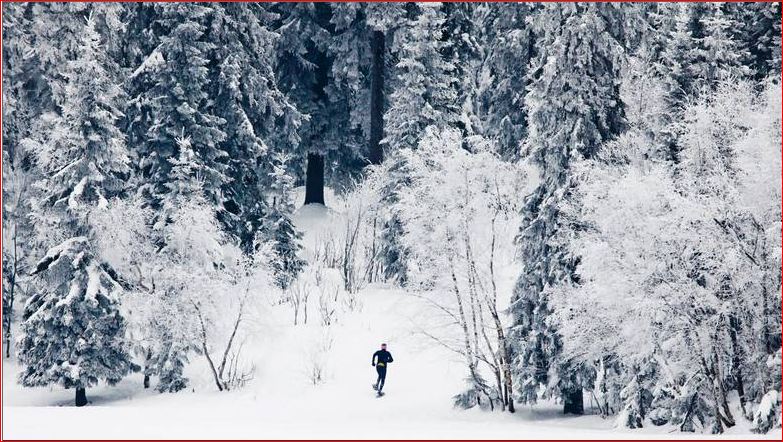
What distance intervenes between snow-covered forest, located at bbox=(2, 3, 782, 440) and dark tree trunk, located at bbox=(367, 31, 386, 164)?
0.43 ft

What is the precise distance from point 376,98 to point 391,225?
290 inches

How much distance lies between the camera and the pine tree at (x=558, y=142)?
22.8 meters

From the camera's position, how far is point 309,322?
1216 inches

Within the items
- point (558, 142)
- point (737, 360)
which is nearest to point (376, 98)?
point (558, 142)

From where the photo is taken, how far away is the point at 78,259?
88.5 feet

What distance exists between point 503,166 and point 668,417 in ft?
27.7

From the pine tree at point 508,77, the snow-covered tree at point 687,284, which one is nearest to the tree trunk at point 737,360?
the snow-covered tree at point 687,284

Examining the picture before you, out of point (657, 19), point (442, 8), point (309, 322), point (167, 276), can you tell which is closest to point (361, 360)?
point (309, 322)

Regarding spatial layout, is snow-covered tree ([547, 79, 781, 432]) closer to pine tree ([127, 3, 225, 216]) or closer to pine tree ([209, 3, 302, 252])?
pine tree ([127, 3, 225, 216])

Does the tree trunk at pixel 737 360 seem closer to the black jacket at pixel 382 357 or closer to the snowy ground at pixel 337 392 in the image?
the snowy ground at pixel 337 392

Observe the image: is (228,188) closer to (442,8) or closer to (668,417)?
(442,8)

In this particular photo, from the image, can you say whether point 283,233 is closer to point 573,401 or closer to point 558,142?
point 558,142

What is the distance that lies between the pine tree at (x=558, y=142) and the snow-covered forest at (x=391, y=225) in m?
0.07

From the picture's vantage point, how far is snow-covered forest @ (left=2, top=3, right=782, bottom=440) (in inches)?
754
